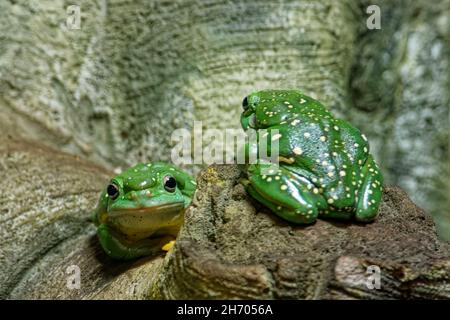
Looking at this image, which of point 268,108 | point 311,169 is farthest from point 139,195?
point 311,169

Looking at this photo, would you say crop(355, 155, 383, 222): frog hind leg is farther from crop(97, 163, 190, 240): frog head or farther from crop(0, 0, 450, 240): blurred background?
crop(0, 0, 450, 240): blurred background

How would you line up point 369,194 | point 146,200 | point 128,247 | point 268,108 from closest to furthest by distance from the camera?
point 369,194
point 268,108
point 146,200
point 128,247

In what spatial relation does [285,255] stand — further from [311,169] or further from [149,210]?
[149,210]

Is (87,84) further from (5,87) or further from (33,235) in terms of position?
(33,235)

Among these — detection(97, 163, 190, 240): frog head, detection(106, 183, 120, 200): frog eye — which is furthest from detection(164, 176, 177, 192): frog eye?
detection(106, 183, 120, 200): frog eye

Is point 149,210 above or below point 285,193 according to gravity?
below

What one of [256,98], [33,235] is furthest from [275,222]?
[33,235]

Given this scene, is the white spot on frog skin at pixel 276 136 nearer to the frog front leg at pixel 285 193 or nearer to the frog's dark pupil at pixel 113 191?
the frog front leg at pixel 285 193

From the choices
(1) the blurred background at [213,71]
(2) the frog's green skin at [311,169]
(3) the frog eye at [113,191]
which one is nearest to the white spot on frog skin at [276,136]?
(2) the frog's green skin at [311,169]
